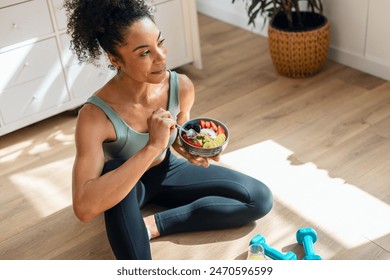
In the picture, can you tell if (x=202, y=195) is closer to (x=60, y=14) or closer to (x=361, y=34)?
(x=60, y=14)

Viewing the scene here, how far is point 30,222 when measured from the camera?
2.04 metres

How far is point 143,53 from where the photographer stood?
4.83 feet

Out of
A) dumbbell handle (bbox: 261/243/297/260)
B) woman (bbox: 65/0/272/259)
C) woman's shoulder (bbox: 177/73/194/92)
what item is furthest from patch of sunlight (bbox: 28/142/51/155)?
dumbbell handle (bbox: 261/243/297/260)

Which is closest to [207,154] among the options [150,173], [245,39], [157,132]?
[157,132]

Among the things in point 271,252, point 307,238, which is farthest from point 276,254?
point 307,238

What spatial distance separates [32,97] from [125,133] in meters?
1.04

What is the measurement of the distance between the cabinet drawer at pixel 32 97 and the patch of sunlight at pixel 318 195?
87 centimetres

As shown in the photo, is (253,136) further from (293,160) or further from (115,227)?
(115,227)

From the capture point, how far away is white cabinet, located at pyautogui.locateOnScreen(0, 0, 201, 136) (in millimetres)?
2342

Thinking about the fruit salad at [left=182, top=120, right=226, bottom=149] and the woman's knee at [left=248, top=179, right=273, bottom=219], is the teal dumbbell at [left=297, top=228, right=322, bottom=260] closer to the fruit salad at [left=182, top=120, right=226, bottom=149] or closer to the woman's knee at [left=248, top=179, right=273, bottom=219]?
the woman's knee at [left=248, top=179, right=273, bottom=219]

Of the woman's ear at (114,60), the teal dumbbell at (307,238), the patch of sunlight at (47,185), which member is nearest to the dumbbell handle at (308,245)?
the teal dumbbell at (307,238)

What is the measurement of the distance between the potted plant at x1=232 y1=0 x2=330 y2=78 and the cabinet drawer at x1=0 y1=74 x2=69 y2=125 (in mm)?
1010

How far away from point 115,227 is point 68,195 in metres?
0.63
